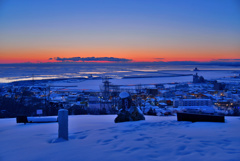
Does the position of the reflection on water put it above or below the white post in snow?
above

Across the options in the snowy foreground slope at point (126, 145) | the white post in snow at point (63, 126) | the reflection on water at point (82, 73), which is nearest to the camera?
the snowy foreground slope at point (126, 145)

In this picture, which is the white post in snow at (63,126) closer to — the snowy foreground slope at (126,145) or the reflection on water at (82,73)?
the snowy foreground slope at (126,145)

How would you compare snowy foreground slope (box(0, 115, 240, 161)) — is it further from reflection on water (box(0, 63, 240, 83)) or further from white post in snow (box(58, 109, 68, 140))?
reflection on water (box(0, 63, 240, 83))

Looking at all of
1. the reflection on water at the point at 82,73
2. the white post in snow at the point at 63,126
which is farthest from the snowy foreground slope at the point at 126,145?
the reflection on water at the point at 82,73

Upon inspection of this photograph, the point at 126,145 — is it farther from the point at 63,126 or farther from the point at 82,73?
the point at 82,73

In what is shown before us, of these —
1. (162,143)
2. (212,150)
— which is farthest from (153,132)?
(212,150)

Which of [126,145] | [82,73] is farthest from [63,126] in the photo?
[82,73]

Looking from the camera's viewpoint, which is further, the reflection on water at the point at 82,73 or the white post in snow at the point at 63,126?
the reflection on water at the point at 82,73

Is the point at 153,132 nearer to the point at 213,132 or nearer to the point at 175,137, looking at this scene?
the point at 175,137

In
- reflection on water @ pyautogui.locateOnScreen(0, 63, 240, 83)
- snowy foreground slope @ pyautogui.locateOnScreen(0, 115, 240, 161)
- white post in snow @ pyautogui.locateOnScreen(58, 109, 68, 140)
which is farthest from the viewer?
reflection on water @ pyautogui.locateOnScreen(0, 63, 240, 83)

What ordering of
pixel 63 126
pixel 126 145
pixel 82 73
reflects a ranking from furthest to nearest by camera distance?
1. pixel 82 73
2. pixel 63 126
3. pixel 126 145

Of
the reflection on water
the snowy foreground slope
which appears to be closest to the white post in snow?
the snowy foreground slope

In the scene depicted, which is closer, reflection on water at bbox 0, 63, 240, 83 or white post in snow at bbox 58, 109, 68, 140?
white post in snow at bbox 58, 109, 68, 140

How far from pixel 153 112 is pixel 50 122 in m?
7.42
